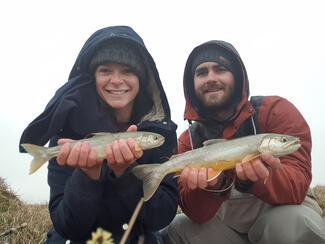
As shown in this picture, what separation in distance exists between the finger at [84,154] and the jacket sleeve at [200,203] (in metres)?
1.51

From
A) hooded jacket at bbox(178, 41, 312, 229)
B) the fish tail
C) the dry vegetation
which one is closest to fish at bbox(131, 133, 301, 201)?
the fish tail

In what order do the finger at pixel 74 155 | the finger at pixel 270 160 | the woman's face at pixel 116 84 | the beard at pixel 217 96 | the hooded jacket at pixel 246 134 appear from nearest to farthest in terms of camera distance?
1. the finger at pixel 74 155
2. the finger at pixel 270 160
3. the woman's face at pixel 116 84
4. the hooded jacket at pixel 246 134
5. the beard at pixel 217 96

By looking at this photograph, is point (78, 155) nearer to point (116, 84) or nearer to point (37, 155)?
point (37, 155)

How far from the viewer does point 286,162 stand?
16.2 feet

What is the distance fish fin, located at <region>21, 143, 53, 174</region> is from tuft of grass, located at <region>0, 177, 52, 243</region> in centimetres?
168

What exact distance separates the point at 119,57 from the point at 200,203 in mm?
1837

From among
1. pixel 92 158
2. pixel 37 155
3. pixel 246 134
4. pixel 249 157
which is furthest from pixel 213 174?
pixel 37 155

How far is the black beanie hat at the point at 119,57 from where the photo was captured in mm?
4574

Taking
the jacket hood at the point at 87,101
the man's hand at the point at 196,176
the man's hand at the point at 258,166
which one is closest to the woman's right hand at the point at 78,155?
the jacket hood at the point at 87,101

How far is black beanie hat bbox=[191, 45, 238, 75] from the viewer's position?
6.18 m

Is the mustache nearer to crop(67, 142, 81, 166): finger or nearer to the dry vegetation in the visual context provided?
crop(67, 142, 81, 166): finger

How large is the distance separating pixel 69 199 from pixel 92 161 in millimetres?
523

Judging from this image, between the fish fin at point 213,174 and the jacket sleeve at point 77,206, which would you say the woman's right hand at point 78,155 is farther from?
the fish fin at point 213,174

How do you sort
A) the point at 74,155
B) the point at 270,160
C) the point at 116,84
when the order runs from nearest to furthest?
1. the point at 74,155
2. the point at 270,160
3. the point at 116,84
